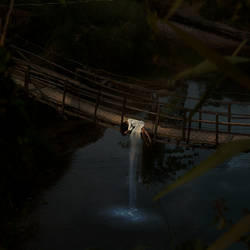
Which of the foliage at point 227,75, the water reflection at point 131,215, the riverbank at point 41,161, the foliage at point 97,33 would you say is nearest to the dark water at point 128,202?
the water reflection at point 131,215

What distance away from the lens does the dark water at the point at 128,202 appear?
7000 millimetres

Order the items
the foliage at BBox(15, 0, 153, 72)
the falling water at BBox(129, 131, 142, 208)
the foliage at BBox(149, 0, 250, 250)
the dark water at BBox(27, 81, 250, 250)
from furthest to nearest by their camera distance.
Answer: the foliage at BBox(15, 0, 153, 72) < the falling water at BBox(129, 131, 142, 208) < the dark water at BBox(27, 81, 250, 250) < the foliage at BBox(149, 0, 250, 250)

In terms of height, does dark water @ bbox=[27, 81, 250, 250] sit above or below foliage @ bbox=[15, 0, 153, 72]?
below

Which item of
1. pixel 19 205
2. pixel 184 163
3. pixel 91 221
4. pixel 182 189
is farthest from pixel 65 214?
pixel 184 163

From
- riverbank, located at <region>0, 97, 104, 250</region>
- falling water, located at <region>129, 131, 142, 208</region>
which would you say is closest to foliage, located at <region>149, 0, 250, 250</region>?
riverbank, located at <region>0, 97, 104, 250</region>

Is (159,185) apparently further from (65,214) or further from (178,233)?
(65,214)

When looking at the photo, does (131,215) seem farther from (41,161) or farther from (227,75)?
(227,75)

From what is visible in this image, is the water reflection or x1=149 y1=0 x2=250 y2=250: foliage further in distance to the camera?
the water reflection

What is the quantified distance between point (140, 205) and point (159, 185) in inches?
36.2

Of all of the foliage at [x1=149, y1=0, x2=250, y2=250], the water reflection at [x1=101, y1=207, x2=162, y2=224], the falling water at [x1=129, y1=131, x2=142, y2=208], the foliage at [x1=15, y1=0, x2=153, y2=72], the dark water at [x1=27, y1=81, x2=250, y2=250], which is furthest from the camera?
the foliage at [x1=15, y1=0, x2=153, y2=72]

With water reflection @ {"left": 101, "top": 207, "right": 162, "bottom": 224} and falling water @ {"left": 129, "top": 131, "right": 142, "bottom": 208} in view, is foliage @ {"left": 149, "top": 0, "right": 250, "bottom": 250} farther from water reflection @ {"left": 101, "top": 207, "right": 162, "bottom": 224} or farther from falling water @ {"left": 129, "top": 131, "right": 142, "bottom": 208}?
water reflection @ {"left": 101, "top": 207, "right": 162, "bottom": 224}

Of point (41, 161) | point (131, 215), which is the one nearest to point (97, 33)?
point (41, 161)

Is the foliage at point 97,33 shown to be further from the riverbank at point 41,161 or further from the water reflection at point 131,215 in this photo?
the water reflection at point 131,215

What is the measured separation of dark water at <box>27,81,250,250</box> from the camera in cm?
700
